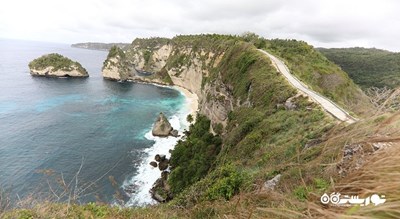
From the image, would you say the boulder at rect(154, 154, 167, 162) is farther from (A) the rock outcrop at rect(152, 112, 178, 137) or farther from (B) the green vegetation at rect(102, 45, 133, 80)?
(B) the green vegetation at rect(102, 45, 133, 80)

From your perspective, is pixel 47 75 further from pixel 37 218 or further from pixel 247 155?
pixel 37 218

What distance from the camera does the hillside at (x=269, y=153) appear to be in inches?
76.1

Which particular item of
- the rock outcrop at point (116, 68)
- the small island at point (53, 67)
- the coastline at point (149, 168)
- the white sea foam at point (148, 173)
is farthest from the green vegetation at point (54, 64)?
the white sea foam at point (148, 173)

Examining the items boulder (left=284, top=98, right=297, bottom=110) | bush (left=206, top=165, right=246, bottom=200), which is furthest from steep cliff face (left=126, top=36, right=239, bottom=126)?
bush (left=206, top=165, right=246, bottom=200)

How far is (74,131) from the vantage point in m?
57.3

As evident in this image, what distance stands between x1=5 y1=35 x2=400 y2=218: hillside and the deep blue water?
406 inches

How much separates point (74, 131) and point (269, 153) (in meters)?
50.1

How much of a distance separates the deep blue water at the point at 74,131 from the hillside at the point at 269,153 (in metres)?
10.3

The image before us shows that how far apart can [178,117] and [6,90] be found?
198 feet

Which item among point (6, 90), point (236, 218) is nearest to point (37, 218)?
point (236, 218)

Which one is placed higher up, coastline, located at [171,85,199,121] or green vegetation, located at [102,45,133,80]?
green vegetation, located at [102,45,133,80]

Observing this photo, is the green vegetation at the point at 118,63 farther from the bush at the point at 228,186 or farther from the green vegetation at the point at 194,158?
the bush at the point at 228,186

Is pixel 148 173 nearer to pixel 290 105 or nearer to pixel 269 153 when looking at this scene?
pixel 290 105

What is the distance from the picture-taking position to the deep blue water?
39.2 m
